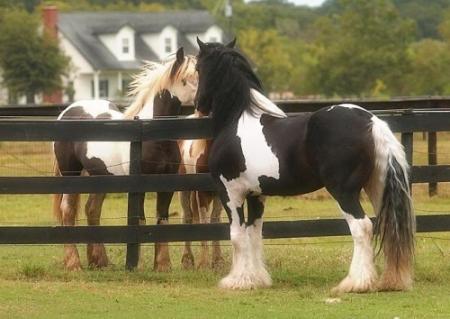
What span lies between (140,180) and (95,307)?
2131 millimetres

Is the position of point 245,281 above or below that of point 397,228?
below

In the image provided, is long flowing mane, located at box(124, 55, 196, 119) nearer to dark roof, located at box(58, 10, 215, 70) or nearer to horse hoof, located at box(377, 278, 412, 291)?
horse hoof, located at box(377, 278, 412, 291)

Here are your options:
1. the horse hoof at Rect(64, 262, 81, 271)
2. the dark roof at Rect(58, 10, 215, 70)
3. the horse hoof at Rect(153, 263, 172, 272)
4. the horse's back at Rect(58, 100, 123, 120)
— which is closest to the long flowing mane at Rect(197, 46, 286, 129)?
the horse hoof at Rect(153, 263, 172, 272)

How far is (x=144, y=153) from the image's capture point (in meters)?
10.7

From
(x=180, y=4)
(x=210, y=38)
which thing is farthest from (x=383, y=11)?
(x=180, y=4)

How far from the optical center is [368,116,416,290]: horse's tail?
866 centimetres

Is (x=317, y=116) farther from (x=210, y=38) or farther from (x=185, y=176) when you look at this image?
Result: (x=210, y=38)

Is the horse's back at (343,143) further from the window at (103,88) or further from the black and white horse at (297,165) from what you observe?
the window at (103,88)

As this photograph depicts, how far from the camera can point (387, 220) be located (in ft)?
28.7

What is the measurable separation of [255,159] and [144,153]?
1.83 m

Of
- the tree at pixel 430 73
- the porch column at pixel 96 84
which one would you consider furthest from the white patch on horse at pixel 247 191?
the porch column at pixel 96 84

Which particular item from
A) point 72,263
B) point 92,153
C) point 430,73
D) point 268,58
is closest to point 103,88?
point 268,58

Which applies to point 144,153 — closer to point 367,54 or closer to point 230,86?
point 230,86

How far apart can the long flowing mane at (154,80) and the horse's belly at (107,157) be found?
378 mm
